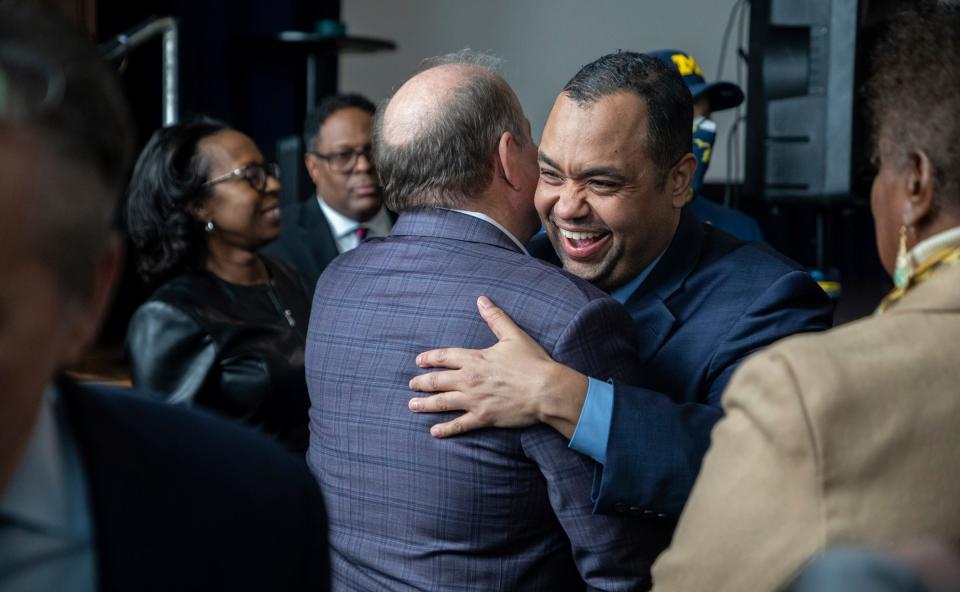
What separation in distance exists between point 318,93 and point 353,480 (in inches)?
181

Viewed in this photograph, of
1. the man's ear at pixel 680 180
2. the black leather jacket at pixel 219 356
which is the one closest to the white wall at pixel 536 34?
the black leather jacket at pixel 219 356

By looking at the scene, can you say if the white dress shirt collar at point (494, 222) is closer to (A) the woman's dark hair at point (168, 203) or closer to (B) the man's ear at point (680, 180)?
(B) the man's ear at point (680, 180)

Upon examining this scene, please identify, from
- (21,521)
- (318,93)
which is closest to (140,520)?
(21,521)

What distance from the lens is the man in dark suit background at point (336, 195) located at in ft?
12.1

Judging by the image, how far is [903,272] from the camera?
1.14 m

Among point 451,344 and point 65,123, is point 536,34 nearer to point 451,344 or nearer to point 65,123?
point 451,344

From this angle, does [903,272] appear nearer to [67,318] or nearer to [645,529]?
[645,529]

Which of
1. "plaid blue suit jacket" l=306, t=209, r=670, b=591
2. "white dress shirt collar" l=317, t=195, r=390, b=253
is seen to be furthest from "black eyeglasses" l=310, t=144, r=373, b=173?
"plaid blue suit jacket" l=306, t=209, r=670, b=591

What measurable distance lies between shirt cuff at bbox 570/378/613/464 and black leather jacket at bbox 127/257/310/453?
1.19 meters

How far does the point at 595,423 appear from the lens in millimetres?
1444

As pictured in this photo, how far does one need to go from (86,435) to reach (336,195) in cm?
308

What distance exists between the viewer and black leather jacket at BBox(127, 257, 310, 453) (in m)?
2.44

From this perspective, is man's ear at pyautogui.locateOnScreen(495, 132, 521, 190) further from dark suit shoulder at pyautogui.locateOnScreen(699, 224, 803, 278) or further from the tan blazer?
the tan blazer

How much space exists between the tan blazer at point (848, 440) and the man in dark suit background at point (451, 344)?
400 millimetres
